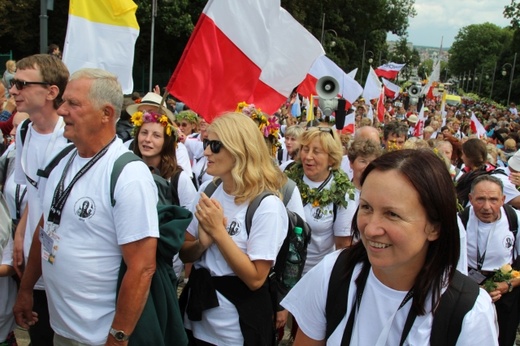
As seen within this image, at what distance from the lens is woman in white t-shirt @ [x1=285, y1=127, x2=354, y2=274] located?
4.05 metres

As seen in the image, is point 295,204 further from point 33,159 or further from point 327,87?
point 327,87

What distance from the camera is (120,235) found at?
231cm

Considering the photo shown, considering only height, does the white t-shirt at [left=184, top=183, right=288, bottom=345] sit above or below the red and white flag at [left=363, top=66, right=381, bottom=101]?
below

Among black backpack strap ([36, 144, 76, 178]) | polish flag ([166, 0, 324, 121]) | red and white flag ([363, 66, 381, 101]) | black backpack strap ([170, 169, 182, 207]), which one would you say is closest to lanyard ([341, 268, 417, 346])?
black backpack strap ([36, 144, 76, 178])

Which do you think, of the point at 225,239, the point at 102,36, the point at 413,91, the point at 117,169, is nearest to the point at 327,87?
the point at 102,36

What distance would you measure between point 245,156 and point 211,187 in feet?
1.15

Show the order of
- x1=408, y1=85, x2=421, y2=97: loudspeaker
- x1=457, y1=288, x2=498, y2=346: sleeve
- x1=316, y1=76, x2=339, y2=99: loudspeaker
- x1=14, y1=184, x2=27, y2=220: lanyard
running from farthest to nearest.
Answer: x1=408, y1=85, x2=421, y2=97: loudspeaker < x1=316, y1=76, x2=339, y2=99: loudspeaker < x1=14, y1=184, x2=27, y2=220: lanyard < x1=457, y1=288, x2=498, y2=346: sleeve

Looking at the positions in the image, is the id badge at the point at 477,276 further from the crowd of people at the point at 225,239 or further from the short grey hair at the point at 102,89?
the short grey hair at the point at 102,89

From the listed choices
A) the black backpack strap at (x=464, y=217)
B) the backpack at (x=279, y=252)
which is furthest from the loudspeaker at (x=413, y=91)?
the backpack at (x=279, y=252)

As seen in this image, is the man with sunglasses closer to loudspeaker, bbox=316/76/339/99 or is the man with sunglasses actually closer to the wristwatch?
the wristwatch

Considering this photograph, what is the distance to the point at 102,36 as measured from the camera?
4.79 metres

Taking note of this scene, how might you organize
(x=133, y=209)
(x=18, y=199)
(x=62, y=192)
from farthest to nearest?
(x=18, y=199) < (x=62, y=192) < (x=133, y=209)

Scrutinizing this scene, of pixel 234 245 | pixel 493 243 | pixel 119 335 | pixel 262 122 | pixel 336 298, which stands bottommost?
pixel 119 335

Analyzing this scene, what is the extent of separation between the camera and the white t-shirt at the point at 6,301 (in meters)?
3.05
